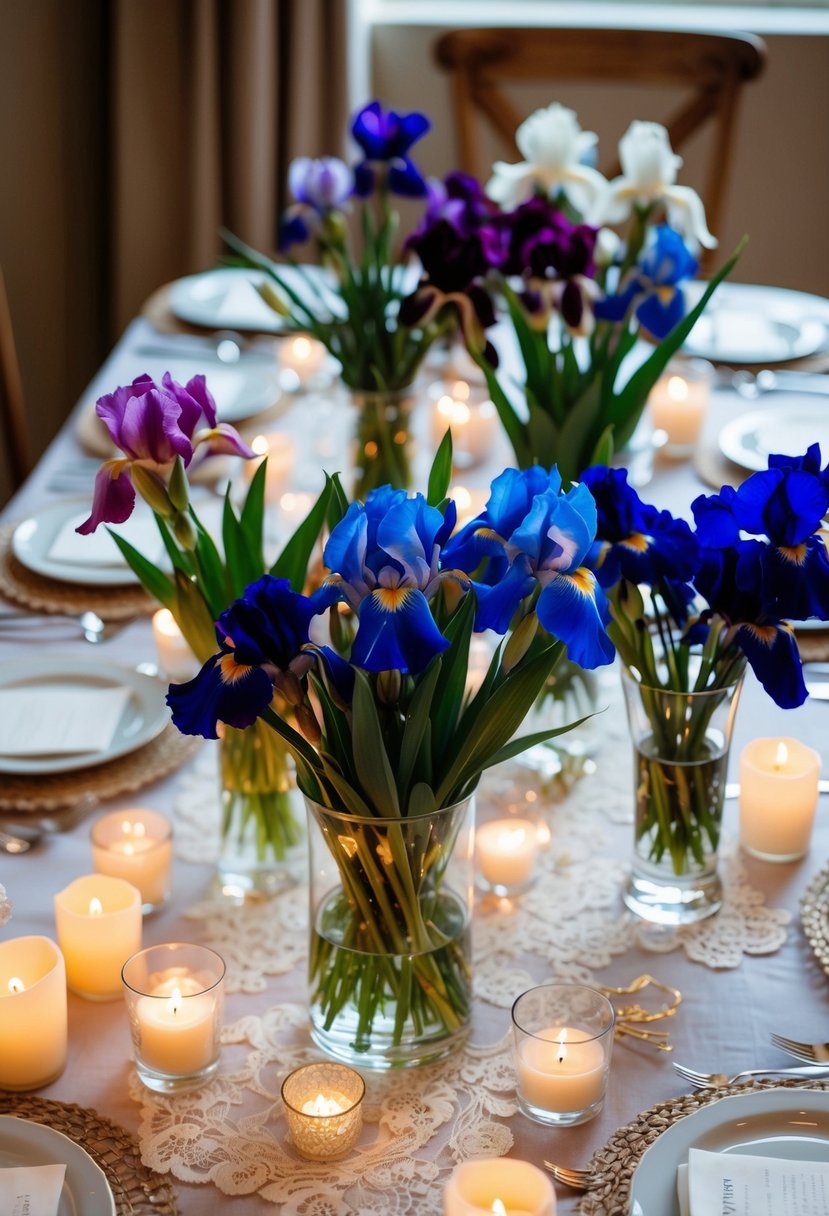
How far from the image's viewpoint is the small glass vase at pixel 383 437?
1475 mm

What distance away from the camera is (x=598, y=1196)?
0.79 metres

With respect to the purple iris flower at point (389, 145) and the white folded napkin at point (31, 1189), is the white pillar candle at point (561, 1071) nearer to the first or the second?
the white folded napkin at point (31, 1189)

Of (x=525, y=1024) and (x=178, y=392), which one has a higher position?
(x=178, y=392)

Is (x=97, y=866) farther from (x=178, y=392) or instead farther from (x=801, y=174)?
(x=801, y=174)

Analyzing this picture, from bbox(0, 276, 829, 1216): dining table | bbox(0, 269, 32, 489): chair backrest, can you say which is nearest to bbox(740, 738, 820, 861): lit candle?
bbox(0, 276, 829, 1216): dining table

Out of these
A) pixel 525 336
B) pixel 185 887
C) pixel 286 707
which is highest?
pixel 525 336

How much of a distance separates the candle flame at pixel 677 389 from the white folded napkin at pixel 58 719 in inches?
31.0

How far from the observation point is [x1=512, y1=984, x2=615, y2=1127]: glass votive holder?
83 cm

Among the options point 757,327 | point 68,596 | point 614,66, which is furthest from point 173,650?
point 614,66

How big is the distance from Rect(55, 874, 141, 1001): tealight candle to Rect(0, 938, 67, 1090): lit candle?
→ 0.04 metres

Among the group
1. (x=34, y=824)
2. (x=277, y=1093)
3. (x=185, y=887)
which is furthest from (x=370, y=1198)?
(x=34, y=824)

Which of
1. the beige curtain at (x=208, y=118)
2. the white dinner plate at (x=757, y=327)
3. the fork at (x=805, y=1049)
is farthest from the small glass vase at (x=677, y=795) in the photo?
the beige curtain at (x=208, y=118)

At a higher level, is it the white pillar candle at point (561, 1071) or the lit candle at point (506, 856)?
the white pillar candle at point (561, 1071)

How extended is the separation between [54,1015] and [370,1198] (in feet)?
0.74
